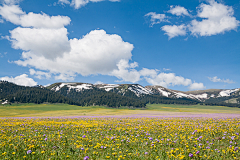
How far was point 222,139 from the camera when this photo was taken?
32.1 ft

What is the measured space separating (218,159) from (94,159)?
5888 millimetres

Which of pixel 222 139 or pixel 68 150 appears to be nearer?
pixel 68 150

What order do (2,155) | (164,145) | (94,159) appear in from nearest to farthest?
1. (94,159)
2. (2,155)
3. (164,145)

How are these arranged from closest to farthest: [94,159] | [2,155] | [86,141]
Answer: [94,159], [2,155], [86,141]

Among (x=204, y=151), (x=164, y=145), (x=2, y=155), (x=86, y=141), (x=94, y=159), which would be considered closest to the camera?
(x=94, y=159)

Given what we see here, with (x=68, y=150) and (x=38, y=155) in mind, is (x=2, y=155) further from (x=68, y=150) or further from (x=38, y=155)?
(x=68, y=150)

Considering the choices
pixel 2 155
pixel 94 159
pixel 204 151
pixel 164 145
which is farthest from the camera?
pixel 164 145

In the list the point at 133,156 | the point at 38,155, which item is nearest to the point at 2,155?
the point at 38,155

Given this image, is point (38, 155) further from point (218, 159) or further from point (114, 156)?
point (218, 159)

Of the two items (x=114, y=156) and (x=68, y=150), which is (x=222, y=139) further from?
(x=68, y=150)

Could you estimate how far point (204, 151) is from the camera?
24.6 feet

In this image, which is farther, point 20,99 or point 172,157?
point 20,99

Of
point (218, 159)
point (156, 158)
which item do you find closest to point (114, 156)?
point (156, 158)

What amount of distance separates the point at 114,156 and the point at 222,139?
824 centimetres
